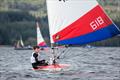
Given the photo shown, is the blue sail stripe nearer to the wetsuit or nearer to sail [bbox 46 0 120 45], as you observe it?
sail [bbox 46 0 120 45]

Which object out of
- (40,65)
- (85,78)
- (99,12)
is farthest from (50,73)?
(99,12)

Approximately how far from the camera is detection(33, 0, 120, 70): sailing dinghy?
41844 mm

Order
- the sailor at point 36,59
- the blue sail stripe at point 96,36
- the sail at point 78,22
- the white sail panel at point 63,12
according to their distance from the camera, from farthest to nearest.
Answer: the sailor at point 36,59 → the white sail panel at point 63,12 → the sail at point 78,22 → the blue sail stripe at point 96,36

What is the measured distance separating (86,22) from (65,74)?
472 cm

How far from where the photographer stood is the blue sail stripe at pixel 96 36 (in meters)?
41.1

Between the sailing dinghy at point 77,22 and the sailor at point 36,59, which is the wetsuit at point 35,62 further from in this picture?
the sailing dinghy at point 77,22

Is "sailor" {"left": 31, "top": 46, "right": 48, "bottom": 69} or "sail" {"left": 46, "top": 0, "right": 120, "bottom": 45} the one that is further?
"sailor" {"left": 31, "top": 46, "right": 48, "bottom": 69}

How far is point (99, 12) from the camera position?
4206 centimetres

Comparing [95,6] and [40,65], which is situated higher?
[95,6]

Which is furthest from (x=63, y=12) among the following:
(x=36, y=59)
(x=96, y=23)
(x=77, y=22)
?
(x=36, y=59)

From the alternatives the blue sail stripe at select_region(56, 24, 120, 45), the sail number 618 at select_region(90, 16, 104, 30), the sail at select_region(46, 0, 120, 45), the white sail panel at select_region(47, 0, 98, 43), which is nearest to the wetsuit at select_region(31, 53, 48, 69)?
the sail at select_region(46, 0, 120, 45)

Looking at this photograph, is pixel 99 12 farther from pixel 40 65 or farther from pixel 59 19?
pixel 40 65

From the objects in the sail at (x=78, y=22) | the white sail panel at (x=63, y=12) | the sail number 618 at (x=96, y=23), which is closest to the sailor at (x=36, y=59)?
the sail at (x=78, y=22)

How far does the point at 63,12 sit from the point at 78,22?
1.41 meters
